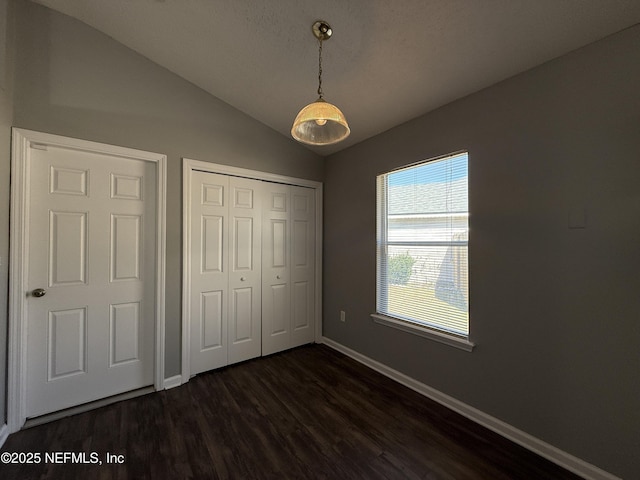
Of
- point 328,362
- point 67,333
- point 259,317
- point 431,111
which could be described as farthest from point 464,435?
point 67,333

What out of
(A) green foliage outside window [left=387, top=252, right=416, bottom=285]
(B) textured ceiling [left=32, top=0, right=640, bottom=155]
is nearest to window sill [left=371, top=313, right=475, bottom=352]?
(A) green foliage outside window [left=387, top=252, right=416, bottom=285]

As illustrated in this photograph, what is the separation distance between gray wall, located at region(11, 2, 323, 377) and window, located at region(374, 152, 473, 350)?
5.21 feet

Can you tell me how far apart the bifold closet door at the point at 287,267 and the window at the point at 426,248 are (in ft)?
3.30

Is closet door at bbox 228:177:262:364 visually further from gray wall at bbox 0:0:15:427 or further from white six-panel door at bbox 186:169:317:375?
gray wall at bbox 0:0:15:427

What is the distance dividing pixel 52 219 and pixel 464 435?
3391mm

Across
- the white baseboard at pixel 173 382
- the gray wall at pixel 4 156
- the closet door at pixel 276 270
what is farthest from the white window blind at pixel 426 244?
the gray wall at pixel 4 156

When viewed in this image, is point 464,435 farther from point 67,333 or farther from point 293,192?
point 67,333

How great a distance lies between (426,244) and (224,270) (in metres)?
2.02

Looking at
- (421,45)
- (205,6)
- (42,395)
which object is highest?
(205,6)

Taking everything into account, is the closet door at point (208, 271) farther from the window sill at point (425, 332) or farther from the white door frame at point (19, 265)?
the window sill at point (425, 332)

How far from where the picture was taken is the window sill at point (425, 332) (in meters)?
2.06

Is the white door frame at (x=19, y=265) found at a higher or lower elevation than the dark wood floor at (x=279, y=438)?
higher

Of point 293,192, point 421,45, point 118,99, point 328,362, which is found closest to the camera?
point 421,45

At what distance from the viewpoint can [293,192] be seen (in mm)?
3281
